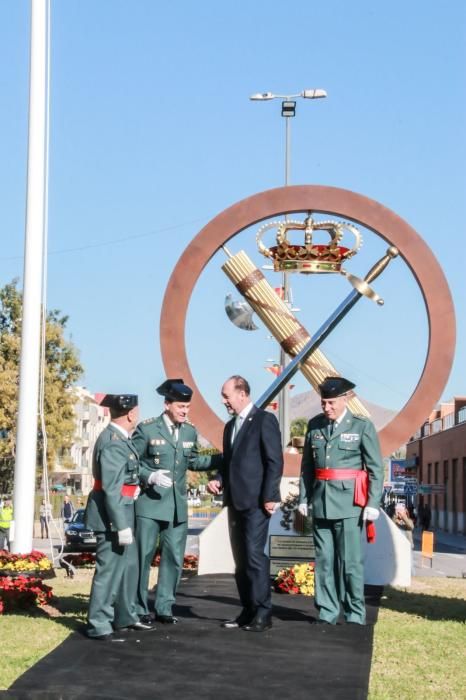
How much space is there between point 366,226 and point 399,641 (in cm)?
714

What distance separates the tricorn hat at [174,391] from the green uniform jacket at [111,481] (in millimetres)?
617

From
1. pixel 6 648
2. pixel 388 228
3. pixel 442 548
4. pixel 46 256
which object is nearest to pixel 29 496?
pixel 46 256

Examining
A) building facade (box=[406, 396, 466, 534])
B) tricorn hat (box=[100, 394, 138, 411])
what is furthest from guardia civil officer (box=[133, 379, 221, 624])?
building facade (box=[406, 396, 466, 534])

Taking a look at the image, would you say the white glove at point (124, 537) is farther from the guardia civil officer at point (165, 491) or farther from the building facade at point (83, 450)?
the building facade at point (83, 450)

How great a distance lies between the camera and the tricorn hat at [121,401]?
752cm

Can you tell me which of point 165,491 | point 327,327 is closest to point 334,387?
point 165,491

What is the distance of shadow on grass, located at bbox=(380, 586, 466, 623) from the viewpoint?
9.18m

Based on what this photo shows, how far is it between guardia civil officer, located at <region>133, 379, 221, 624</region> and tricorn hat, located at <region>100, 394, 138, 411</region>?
59 cm

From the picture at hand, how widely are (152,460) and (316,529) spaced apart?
136 cm

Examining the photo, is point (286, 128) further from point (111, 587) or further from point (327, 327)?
point (111, 587)

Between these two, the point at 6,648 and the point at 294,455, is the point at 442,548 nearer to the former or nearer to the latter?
the point at 294,455

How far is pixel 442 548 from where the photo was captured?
37.2 metres

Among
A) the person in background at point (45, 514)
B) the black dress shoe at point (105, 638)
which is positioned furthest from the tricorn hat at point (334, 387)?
the person in background at point (45, 514)

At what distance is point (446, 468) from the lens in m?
56.3
